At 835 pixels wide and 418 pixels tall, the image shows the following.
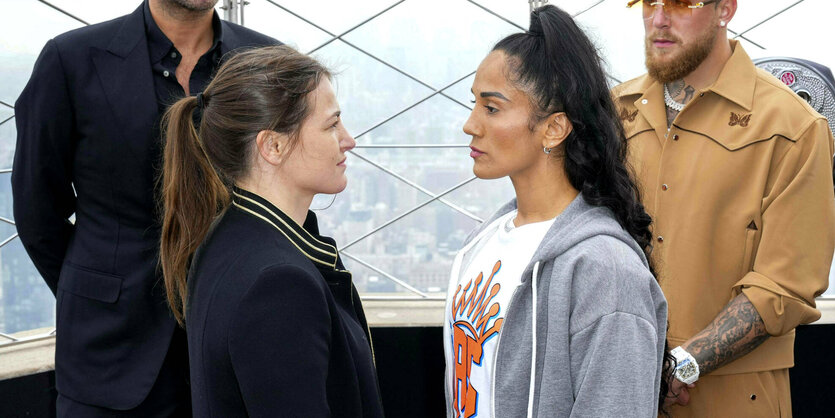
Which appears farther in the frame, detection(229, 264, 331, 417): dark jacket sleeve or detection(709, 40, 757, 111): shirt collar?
detection(709, 40, 757, 111): shirt collar

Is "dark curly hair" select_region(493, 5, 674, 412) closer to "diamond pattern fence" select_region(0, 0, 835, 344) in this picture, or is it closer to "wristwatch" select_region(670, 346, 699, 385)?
"wristwatch" select_region(670, 346, 699, 385)

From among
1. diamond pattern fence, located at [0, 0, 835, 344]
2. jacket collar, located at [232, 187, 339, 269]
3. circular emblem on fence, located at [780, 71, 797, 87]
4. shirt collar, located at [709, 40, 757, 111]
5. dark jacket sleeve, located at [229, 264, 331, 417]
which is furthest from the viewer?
diamond pattern fence, located at [0, 0, 835, 344]

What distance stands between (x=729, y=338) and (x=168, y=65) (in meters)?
1.22

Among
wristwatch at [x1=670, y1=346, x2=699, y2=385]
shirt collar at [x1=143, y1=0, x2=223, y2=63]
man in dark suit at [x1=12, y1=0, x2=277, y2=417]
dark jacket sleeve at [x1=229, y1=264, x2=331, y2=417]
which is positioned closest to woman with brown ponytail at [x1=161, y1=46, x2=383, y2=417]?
dark jacket sleeve at [x1=229, y1=264, x2=331, y2=417]

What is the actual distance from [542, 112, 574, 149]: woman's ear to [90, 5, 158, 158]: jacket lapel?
764 millimetres

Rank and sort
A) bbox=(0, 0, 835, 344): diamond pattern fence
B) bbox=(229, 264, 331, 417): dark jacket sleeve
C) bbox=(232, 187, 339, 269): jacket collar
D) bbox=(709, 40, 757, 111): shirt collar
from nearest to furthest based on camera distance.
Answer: bbox=(229, 264, 331, 417): dark jacket sleeve → bbox=(232, 187, 339, 269): jacket collar → bbox=(709, 40, 757, 111): shirt collar → bbox=(0, 0, 835, 344): diamond pattern fence

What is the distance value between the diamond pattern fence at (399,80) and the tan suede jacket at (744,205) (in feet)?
4.63

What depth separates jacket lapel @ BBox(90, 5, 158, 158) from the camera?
1477 mm

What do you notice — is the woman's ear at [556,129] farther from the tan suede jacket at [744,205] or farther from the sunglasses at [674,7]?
the sunglasses at [674,7]

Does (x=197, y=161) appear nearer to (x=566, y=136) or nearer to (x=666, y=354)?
(x=566, y=136)

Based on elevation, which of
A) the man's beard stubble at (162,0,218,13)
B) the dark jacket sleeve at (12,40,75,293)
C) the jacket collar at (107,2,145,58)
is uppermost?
the man's beard stubble at (162,0,218,13)

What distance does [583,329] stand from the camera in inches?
40.0

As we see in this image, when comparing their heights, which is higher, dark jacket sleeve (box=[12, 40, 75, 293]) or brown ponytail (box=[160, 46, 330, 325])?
brown ponytail (box=[160, 46, 330, 325])

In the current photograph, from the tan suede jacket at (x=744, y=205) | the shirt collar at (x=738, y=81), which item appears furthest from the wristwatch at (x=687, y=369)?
the shirt collar at (x=738, y=81)
